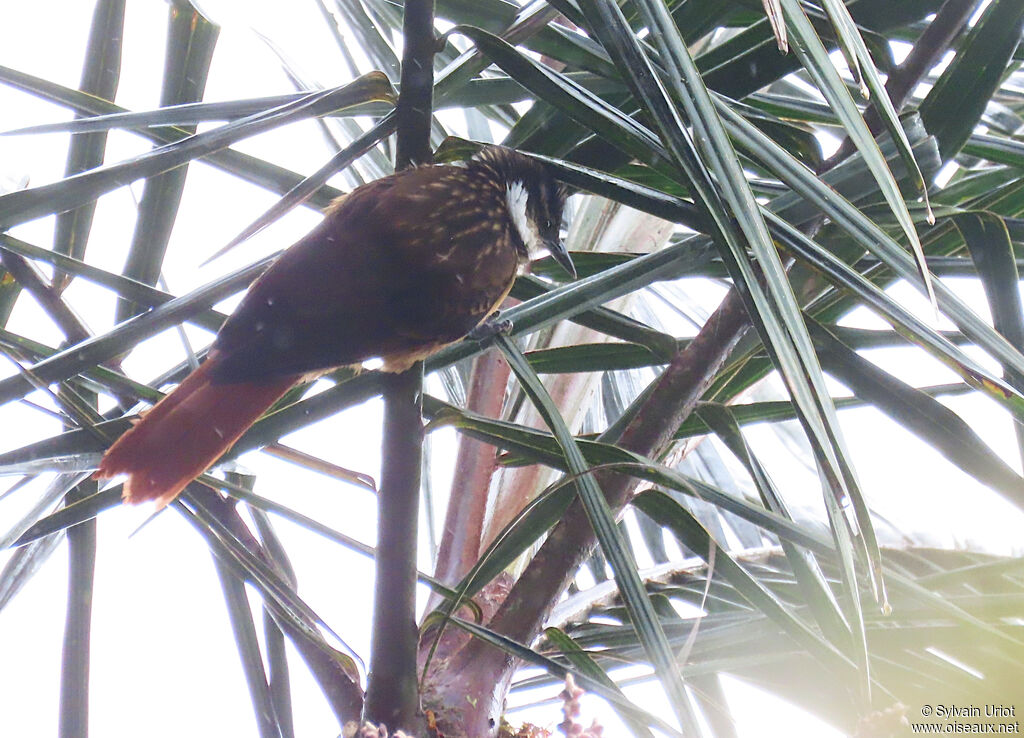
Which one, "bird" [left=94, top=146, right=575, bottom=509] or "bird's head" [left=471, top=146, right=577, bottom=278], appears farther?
"bird's head" [left=471, top=146, right=577, bottom=278]

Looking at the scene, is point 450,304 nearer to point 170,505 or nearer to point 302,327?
point 302,327

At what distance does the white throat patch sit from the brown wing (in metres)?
0.17

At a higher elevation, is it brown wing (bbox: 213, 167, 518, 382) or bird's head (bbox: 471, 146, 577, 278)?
bird's head (bbox: 471, 146, 577, 278)

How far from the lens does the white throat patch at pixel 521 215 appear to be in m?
1.46

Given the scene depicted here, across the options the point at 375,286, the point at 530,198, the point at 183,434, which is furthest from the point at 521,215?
the point at 183,434

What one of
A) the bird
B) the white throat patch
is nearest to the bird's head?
the white throat patch

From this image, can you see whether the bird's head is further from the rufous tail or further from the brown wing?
the rufous tail

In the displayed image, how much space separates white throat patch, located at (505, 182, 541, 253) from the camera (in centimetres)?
146

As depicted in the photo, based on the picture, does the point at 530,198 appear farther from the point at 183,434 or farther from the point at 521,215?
the point at 183,434

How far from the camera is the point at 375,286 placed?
1.16 meters

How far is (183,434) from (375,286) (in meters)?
0.31

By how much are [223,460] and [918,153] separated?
2.60 ft

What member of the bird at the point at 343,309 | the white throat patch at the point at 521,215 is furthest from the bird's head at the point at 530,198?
the bird at the point at 343,309

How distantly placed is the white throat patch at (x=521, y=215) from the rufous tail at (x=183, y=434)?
54 cm
